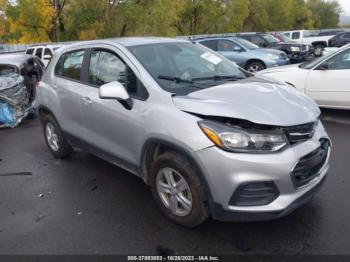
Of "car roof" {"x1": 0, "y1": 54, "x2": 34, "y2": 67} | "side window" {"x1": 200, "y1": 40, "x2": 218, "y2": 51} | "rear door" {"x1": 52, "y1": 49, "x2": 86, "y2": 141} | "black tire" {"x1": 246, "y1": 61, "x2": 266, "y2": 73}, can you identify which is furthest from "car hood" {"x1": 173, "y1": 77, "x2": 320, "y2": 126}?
"side window" {"x1": 200, "y1": 40, "x2": 218, "y2": 51}

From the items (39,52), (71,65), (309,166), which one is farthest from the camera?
(39,52)

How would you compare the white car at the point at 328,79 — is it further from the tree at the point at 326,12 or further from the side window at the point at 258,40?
the tree at the point at 326,12

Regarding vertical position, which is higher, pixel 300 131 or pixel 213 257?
pixel 300 131

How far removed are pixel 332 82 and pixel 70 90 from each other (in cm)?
483

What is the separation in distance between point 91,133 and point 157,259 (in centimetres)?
191

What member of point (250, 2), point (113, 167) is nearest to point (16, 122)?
point (113, 167)

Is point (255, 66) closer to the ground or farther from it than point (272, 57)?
closer to the ground

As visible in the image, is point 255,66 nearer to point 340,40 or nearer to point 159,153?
point 159,153

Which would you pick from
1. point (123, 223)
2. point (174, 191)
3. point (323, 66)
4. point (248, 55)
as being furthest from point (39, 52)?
point (174, 191)

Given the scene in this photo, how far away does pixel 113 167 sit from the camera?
5121mm

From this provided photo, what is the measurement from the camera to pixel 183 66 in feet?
13.3

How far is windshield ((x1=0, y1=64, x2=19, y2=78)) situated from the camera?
8.41 metres

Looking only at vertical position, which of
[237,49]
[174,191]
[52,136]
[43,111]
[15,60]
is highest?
[15,60]

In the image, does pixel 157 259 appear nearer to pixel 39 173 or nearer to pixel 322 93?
pixel 39 173
